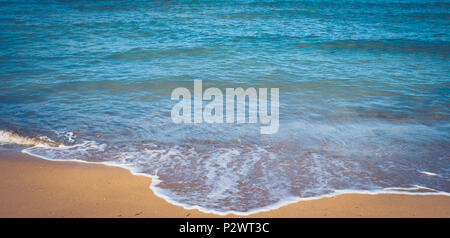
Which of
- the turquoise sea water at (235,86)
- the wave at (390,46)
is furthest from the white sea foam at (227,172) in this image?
the wave at (390,46)

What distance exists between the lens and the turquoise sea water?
3.71 metres

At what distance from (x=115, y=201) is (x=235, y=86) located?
15.5ft

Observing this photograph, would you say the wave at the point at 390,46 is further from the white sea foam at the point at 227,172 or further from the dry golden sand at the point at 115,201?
the dry golden sand at the point at 115,201

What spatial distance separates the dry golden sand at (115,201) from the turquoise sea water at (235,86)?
0.18m

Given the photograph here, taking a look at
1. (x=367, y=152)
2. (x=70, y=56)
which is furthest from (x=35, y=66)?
(x=367, y=152)

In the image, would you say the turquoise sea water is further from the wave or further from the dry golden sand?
the dry golden sand

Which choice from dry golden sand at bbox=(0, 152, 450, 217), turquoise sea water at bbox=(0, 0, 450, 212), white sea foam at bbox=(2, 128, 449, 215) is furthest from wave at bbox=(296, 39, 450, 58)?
dry golden sand at bbox=(0, 152, 450, 217)

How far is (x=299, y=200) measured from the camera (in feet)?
10.6

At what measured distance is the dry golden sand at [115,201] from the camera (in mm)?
2998

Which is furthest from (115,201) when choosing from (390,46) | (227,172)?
(390,46)

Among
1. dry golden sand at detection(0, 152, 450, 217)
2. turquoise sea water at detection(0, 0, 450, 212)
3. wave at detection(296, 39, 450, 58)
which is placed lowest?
dry golden sand at detection(0, 152, 450, 217)

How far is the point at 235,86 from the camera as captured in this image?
24.3 ft

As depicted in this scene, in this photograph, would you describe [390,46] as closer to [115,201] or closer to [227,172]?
[227,172]

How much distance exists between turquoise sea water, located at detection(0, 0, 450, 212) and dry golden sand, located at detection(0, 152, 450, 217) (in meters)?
0.18
